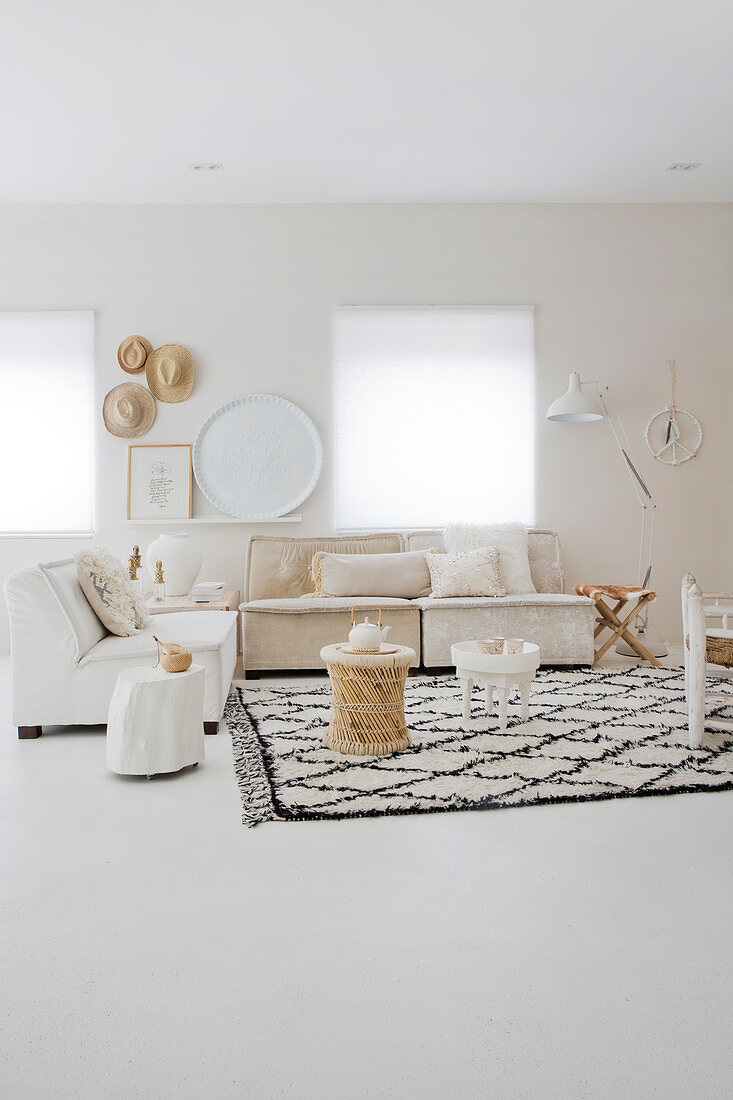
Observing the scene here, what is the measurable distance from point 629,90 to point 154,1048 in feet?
15.8

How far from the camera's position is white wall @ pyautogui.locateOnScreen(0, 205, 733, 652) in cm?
578

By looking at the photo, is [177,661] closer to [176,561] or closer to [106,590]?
[106,590]

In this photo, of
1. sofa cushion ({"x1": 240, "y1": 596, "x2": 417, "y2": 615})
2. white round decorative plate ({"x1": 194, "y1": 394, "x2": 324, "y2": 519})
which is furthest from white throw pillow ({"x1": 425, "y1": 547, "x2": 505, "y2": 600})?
white round decorative plate ({"x1": 194, "y1": 394, "x2": 324, "y2": 519})

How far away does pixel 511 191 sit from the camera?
573 cm

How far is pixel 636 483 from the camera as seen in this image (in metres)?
6.02

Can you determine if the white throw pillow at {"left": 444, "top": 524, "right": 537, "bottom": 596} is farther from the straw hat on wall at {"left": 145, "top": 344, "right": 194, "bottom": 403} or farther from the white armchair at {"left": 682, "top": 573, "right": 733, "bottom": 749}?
the straw hat on wall at {"left": 145, "top": 344, "right": 194, "bottom": 403}

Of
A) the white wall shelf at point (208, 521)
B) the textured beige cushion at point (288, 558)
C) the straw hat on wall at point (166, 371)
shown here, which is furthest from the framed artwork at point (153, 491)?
the textured beige cushion at point (288, 558)

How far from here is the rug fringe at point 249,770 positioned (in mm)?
2531

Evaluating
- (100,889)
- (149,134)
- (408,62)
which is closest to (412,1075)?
(100,889)

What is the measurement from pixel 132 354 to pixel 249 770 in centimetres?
375

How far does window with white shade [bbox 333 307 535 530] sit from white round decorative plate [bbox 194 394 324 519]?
→ 0.84 ft

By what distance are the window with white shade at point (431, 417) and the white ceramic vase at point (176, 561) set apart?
1249 mm

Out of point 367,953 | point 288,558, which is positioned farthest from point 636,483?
point 367,953

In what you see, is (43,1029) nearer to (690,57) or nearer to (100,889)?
(100,889)
